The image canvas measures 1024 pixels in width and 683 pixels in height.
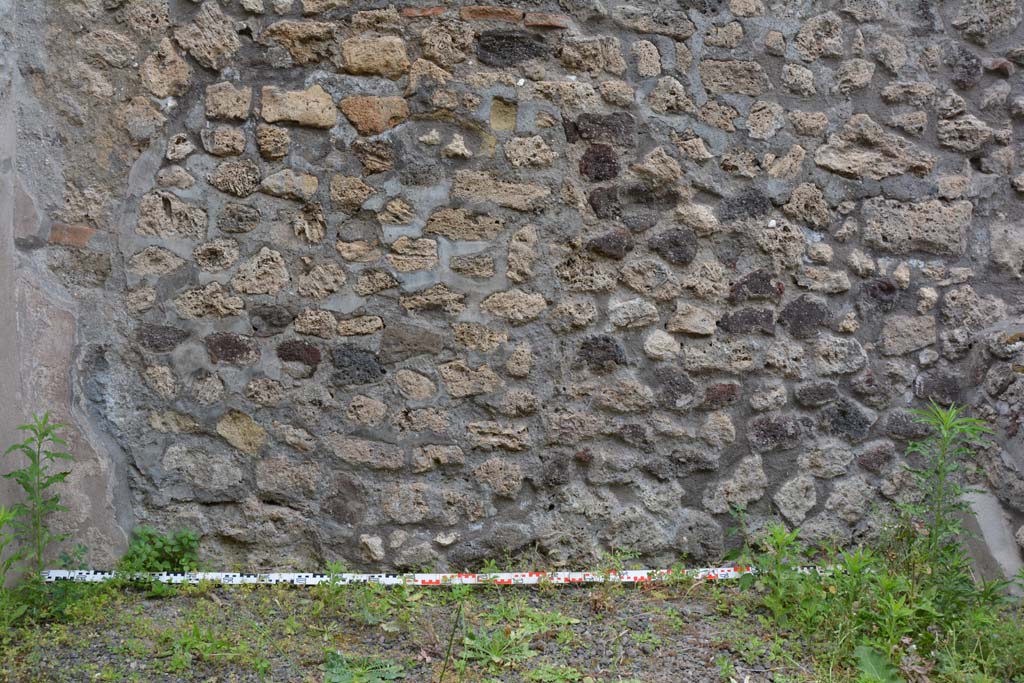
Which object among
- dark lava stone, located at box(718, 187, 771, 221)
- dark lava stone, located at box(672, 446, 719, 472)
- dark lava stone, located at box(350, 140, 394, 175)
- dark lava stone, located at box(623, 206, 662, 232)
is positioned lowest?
dark lava stone, located at box(672, 446, 719, 472)

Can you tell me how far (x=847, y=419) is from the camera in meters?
3.47

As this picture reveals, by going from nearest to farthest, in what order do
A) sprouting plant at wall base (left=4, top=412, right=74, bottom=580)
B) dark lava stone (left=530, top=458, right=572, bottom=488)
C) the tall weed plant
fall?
the tall weed plant, sprouting plant at wall base (left=4, top=412, right=74, bottom=580), dark lava stone (left=530, top=458, right=572, bottom=488)

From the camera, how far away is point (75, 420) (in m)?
3.10

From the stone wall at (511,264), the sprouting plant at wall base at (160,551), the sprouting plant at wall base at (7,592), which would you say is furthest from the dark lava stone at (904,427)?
the sprouting plant at wall base at (7,592)

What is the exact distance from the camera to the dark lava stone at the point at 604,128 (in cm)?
329

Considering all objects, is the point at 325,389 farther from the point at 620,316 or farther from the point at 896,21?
the point at 896,21

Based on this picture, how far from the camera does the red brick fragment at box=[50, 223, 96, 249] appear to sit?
3.09 m

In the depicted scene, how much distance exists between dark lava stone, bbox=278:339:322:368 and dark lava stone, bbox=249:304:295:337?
6 centimetres

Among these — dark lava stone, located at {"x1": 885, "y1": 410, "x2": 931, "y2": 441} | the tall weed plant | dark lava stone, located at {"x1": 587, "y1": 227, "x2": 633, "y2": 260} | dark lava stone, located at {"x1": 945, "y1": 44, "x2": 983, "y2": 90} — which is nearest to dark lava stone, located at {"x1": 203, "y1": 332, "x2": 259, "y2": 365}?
dark lava stone, located at {"x1": 587, "y1": 227, "x2": 633, "y2": 260}

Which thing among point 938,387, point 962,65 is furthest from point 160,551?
point 962,65

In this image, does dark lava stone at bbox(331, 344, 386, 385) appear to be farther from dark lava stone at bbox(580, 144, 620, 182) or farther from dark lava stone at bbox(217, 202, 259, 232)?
dark lava stone at bbox(580, 144, 620, 182)

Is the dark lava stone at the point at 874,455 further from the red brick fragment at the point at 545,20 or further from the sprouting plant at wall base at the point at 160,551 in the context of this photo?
the sprouting plant at wall base at the point at 160,551

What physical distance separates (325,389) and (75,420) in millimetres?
894

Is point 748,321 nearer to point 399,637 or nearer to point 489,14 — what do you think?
point 489,14
